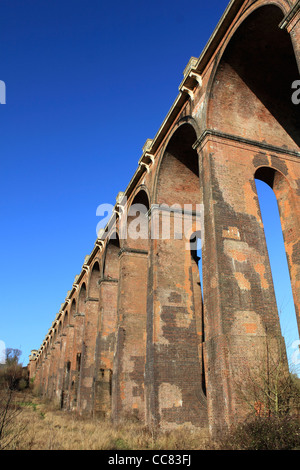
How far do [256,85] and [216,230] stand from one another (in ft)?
15.9

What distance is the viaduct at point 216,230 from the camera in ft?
24.8

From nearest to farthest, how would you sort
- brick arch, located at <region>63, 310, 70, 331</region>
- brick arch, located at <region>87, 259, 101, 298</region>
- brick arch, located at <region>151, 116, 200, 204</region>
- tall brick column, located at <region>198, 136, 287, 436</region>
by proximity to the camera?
tall brick column, located at <region>198, 136, 287, 436</region>
brick arch, located at <region>151, 116, 200, 204</region>
brick arch, located at <region>87, 259, 101, 298</region>
brick arch, located at <region>63, 310, 70, 331</region>

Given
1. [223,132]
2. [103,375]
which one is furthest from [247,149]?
[103,375]

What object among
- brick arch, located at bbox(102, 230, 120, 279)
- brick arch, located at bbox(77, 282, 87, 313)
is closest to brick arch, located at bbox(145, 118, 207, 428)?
brick arch, located at bbox(102, 230, 120, 279)

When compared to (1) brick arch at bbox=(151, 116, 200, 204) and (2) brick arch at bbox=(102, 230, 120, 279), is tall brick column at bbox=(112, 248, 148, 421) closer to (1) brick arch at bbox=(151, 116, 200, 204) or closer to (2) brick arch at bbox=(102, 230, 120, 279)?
(1) brick arch at bbox=(151, 116, 200, 204)

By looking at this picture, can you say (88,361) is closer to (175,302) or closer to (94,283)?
(94,283)

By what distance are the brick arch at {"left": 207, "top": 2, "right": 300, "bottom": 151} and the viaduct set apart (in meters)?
0.03

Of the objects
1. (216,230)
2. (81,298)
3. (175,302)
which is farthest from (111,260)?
(216,230)

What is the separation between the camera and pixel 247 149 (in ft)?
32.0

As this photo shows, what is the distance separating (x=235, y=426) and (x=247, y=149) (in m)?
6.78

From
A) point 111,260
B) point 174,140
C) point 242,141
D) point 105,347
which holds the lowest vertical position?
point 105,347

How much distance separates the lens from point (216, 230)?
27.2 feet

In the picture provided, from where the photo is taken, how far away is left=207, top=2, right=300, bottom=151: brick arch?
906 cm

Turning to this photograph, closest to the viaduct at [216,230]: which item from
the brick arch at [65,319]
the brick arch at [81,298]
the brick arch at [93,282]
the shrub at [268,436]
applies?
the shrub at [268,436]
